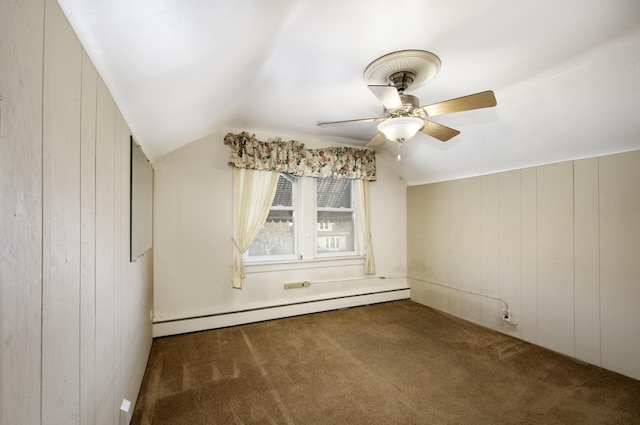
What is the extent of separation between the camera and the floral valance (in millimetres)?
3326

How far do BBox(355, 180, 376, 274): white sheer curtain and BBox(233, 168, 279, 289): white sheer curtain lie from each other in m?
1.33

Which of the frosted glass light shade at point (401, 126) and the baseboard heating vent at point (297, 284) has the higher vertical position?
the frosted glass light shade at point (401, 126)

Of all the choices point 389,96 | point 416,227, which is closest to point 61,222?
point 389,96

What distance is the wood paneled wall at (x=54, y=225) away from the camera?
1.87 ft

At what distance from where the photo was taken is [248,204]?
3.40m

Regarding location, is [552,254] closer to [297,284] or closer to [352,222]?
[352,222]

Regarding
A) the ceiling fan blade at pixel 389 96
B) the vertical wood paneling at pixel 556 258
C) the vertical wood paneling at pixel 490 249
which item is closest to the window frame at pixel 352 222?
the vertical wood paneling at pixel 490 249

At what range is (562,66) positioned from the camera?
6.46 ft

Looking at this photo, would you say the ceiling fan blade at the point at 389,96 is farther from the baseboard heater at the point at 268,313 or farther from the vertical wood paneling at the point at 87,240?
the baseboard heater at the point at 268,313

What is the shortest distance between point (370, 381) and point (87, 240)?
84.8 inches

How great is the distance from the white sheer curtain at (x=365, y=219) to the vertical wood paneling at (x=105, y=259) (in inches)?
126

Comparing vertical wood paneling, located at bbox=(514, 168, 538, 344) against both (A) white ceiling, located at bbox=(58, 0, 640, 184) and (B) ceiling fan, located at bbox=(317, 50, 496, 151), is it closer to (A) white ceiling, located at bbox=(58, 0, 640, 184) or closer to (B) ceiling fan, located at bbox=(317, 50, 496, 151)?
(A) white ceiling, located at bbox=(58, 0, 640, 184)

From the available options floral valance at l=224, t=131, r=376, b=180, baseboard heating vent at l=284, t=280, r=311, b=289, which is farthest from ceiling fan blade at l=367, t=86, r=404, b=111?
baseboard heating vent at l=284, t=280, r=311, b=289

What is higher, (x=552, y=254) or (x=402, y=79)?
(x=402, y=79)
